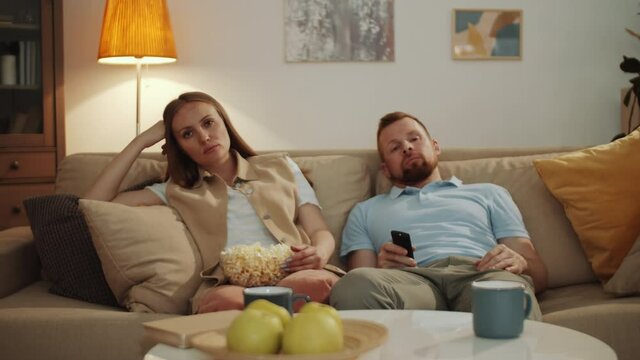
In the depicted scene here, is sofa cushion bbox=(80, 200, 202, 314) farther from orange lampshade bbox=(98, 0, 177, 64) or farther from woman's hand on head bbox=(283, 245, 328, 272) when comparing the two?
orange lampshade bbox=(98, 0, 177, 64)

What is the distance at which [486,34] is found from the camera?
431 cm

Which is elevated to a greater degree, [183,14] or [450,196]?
[183,14]

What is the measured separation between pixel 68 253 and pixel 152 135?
1.71 ft

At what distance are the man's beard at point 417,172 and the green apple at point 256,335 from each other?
143cm

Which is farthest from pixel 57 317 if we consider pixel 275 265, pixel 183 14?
pixel 183 14

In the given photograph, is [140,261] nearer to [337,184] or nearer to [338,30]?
[337,184]

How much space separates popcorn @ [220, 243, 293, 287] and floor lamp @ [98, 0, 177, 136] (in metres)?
1.66

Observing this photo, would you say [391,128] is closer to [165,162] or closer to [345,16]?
[165,162]

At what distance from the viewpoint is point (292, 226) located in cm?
256

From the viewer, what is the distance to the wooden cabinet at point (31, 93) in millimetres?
3812

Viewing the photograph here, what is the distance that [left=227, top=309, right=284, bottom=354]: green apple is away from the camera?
1.26 meters

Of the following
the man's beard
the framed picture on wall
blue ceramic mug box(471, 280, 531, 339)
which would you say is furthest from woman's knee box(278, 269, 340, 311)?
the framed picture on wall

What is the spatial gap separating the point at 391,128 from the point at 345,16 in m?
1.61

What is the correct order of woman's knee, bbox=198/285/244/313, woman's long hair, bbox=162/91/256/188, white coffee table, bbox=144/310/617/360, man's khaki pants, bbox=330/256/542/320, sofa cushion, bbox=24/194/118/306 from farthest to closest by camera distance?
woman's long hair, bbox=162/91/256/188
sofa cushion, bbox=24/194/118/306
woman's knee, bbox=198/285/244/313
man's khaki pants, bbox=330/256/542/320
white coffee table, bbox=144/310/617/360
